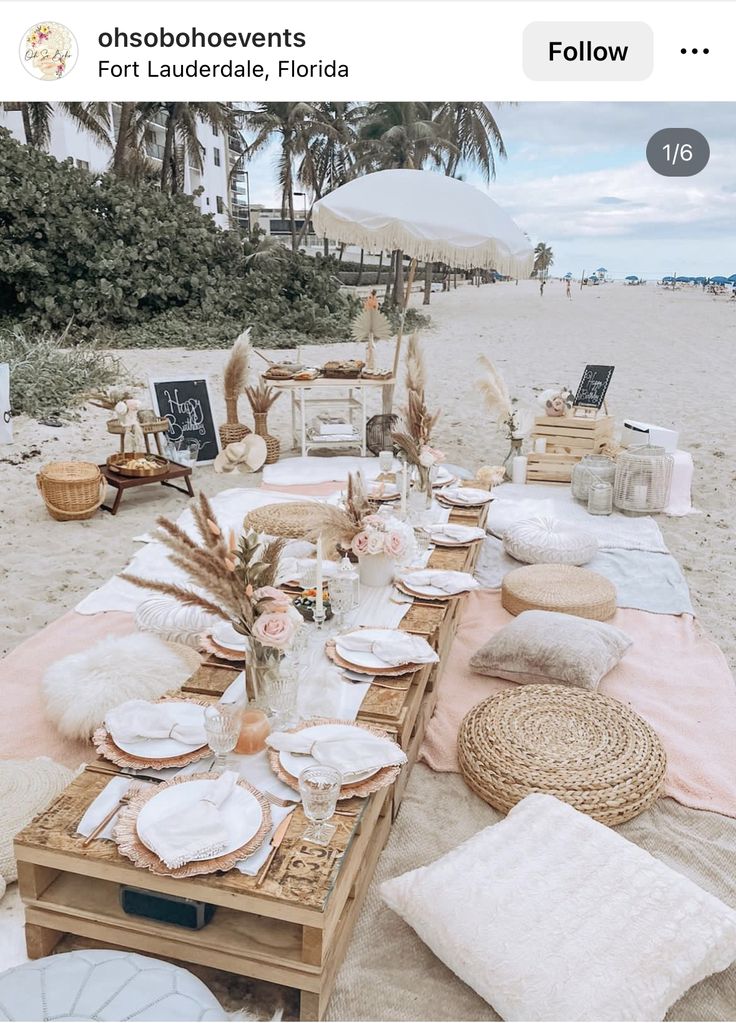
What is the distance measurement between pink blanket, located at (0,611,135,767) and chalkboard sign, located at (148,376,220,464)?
10.4ft

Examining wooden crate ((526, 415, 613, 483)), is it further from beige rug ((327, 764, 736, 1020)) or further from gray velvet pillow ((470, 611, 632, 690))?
beige rug ((327, 764, 736, 1020))

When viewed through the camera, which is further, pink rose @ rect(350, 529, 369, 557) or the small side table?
the small side table

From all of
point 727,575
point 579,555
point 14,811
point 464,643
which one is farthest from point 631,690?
point 14,811

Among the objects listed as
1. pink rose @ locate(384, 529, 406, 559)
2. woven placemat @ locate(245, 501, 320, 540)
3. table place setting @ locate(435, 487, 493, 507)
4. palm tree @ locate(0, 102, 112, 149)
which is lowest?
woven placemat @ locate(245, 501, 320, 540)

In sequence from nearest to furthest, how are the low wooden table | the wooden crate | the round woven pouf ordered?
Result: the low wooden table → the round woven pouf → the wooden crate

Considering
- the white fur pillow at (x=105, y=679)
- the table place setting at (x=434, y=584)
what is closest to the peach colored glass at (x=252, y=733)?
the white fur pillow at (x=105, y=679)

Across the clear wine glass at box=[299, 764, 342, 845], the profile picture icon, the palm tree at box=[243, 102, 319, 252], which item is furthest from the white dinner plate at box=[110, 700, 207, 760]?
the palm tree at box=[243, 102, 319, 252]

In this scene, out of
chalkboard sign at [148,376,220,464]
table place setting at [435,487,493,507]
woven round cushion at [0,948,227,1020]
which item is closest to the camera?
woven round cushion at [0,948,227,1020]

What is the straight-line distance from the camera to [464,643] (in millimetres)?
4438

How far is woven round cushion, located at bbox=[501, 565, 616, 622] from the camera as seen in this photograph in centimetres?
456

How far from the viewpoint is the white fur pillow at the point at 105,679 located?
3.24 meters

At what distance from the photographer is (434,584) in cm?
376

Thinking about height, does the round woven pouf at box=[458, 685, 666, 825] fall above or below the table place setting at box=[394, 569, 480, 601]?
below

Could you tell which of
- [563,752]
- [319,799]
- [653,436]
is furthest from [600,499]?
[319,799]
